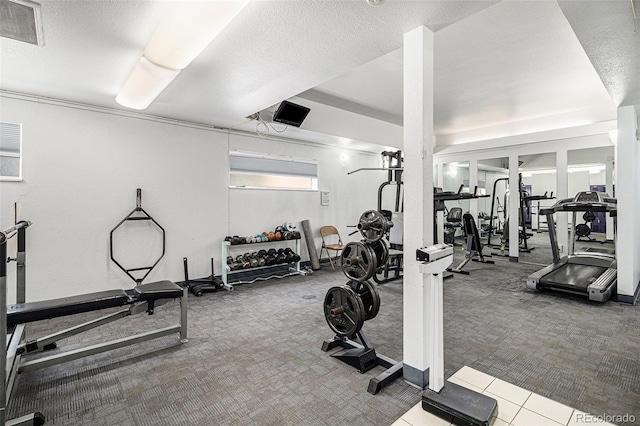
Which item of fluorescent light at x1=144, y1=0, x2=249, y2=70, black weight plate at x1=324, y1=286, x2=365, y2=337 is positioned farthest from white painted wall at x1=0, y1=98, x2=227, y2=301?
black weight plate at x1=324, y1=286, x2=365, y2=337

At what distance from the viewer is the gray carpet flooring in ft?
6.55

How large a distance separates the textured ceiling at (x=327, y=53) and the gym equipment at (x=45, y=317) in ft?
4.91

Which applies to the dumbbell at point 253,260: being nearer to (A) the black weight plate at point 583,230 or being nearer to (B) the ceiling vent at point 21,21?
(B) the ceiling vent at point 21,21

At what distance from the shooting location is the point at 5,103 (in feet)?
11.2

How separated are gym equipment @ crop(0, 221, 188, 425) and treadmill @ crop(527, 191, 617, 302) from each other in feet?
15.9

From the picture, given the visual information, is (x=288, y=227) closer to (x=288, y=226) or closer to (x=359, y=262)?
(x=288, y=226)

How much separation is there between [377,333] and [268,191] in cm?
336

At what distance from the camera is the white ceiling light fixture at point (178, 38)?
5.78 ft

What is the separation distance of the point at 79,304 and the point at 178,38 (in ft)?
6.97

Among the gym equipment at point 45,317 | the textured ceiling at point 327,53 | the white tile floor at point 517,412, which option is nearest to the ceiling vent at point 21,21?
the textured ceiling at point 327,53

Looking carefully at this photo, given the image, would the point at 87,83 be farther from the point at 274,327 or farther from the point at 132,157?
the point at 274,327

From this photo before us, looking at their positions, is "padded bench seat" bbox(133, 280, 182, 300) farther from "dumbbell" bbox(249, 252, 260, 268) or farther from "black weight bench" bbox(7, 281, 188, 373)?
"dumbbell" bbox(249, 252, 260, 268)

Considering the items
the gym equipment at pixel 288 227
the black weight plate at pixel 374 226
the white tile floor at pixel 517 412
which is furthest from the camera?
the gym equipment at pixel 288 227

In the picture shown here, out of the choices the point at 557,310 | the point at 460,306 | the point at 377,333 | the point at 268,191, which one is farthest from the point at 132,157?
the point at 557,310
